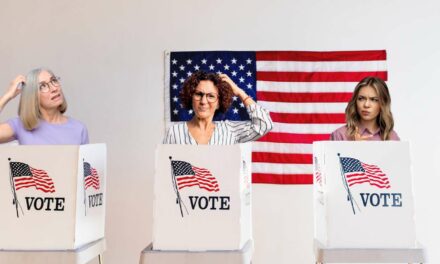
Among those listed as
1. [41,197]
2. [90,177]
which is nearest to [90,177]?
[90,177]

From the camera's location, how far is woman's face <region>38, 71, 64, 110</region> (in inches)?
93.1

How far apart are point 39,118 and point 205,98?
29.2 inches

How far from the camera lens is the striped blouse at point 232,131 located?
2.33m

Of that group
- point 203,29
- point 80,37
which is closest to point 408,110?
point 203,29

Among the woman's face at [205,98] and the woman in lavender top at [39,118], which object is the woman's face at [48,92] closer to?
the woman in lavender top at [39,118]

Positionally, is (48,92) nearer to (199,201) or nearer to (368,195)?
(199,201)

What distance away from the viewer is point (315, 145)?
7.16 ft

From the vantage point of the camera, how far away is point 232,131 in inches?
94.9

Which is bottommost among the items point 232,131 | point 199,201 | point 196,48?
point 199,201

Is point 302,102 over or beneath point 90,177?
over

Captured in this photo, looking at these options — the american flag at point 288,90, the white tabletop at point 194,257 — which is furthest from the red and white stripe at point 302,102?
the white tabletop at point 194,257

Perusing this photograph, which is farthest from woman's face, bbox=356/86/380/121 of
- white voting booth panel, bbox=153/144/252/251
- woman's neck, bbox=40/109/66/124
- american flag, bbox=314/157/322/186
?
woman's neck, bbox=40/109/66/124

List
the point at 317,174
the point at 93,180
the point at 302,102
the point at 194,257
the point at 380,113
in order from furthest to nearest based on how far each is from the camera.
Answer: the point at 302,102 < the point at 380,113 < the point at 317,174 < the point at 93,180 < the point at 194,257

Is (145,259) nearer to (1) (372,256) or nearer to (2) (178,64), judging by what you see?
(1) (372,256)
